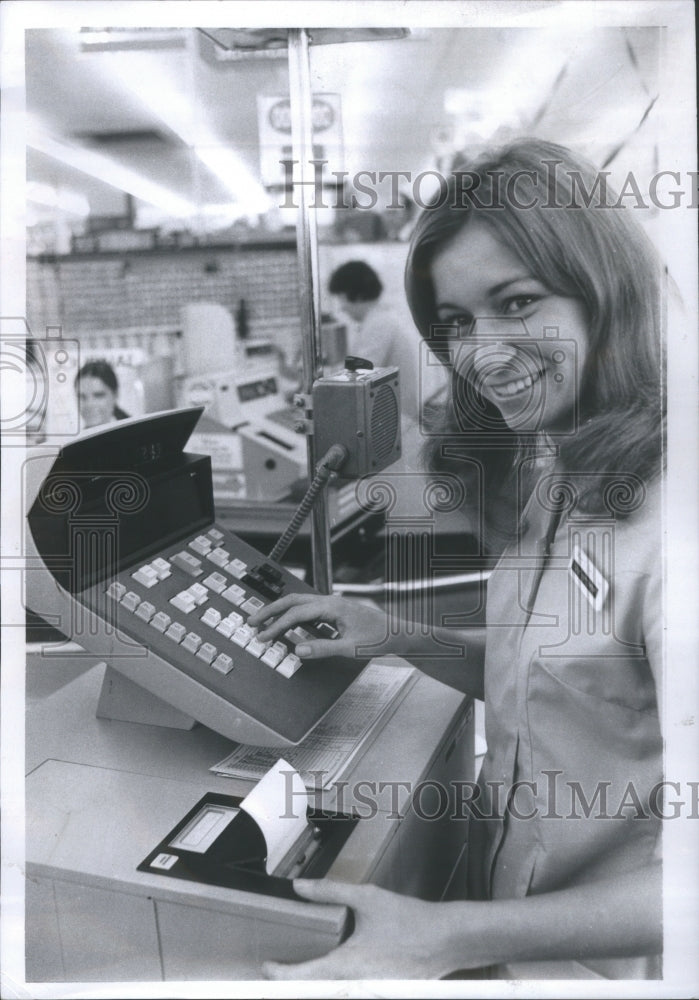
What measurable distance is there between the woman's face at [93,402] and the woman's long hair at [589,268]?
0.50m

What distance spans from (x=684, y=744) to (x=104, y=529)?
0.85 m

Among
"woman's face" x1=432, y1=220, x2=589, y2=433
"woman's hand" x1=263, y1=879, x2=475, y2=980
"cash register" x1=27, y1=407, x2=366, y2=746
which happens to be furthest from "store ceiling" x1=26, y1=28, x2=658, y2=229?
"woman's hand" x1=263, y1=879, x2=475, y2=980

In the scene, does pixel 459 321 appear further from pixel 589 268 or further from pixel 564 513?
pixel 564 513

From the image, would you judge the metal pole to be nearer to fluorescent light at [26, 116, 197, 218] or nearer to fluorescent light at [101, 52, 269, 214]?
fluorescent light at [101, 52, 269, 214]

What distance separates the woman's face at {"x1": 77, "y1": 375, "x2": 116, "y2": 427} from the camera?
3.94 ft

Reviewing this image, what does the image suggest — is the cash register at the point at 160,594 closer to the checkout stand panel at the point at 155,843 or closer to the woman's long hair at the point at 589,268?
the checkout stand panel at the point at 155,843

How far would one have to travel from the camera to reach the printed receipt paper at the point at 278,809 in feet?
3.12

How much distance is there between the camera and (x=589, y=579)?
111 centimetres

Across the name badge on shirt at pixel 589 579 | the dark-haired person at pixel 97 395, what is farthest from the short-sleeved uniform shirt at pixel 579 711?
the dark-haired person at pixel 97 395

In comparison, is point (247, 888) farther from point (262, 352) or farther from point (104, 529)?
point (262, 352)

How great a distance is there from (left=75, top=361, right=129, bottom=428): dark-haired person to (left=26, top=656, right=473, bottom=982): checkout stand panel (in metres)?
0.36

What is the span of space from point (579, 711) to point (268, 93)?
981mm

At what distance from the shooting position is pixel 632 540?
3.63ft

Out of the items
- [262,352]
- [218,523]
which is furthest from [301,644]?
[262,352]
